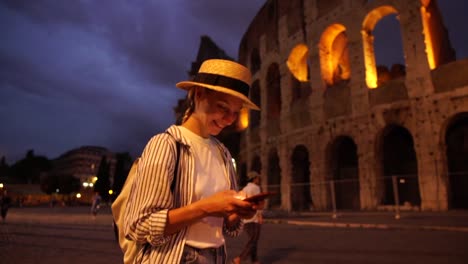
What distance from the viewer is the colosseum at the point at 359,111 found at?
13477 mm

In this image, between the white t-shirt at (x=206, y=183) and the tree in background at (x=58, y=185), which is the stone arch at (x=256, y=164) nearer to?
the white t-shirt at (x=206, y=183)

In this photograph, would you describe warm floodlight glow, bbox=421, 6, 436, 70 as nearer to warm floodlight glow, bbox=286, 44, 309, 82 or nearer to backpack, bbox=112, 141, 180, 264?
warm floodlight glow, bbox=286, 44, 309, 82

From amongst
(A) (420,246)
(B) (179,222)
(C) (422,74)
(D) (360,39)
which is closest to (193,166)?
(B) (179,222)

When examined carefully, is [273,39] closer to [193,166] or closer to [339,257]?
[339,257]

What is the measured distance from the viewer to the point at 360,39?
16250 millimetres

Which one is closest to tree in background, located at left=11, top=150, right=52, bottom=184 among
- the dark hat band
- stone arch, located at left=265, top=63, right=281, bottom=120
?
stone arch, located at left=265, top=63, right=281, bottom=120

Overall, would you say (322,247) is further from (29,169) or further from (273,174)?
(29,169)

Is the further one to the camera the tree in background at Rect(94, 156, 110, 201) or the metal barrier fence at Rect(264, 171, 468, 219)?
the tree in background at Rect(94, 156, 110, 201)

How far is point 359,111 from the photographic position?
15898mm

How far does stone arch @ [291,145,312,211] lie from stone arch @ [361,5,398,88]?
6521 mm

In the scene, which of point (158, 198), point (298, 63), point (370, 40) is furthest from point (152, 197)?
point (298, 63)

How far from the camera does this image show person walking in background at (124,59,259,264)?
1267 mm

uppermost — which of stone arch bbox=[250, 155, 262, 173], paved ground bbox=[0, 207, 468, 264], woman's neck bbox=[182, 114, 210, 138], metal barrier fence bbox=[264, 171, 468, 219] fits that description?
stone arch bbox=[250, 155, 262, 173]

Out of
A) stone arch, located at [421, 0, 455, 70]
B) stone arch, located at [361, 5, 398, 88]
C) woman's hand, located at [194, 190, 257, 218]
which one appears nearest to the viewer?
woman's hand, located at [194, 190, 257, 218]
